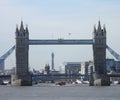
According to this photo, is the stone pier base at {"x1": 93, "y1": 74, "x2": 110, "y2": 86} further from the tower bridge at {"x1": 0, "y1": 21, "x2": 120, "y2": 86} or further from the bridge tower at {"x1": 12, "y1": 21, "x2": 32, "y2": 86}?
the bridge tower at {"x1": 12, "y1": 21, "x2": 32, "y2": 86}

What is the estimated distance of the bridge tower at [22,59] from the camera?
185425 millimetres

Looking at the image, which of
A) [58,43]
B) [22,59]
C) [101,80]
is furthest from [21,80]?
[101,80]

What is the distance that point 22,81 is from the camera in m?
184

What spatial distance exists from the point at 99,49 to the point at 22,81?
23581mm

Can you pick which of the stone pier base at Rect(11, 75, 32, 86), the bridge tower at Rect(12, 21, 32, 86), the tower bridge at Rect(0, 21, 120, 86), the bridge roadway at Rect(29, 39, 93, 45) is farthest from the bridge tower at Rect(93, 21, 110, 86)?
the bridge tower at Rect(12, 21, 32, 86)

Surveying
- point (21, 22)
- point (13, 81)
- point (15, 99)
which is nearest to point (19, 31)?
point (21, 22)

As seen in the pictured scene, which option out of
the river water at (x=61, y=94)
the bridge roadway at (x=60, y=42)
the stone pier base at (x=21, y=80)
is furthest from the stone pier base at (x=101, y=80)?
the river water at (x=61, y=94)

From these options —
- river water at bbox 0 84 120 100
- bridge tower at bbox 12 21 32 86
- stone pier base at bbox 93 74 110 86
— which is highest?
bridge tower at bbox 12 21 32 86

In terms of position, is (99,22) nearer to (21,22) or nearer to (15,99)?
(21,22)

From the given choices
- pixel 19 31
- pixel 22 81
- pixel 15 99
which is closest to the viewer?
pixel 15 99

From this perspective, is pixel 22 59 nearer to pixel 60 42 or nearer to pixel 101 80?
pixel 60 42

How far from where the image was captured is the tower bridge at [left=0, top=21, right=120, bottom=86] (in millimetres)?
185750

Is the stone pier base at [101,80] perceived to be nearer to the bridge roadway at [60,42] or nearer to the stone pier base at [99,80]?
the stone pier base at [99,80]

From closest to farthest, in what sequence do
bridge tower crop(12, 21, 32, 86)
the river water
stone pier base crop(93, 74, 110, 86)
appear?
the river water → stone pier base crop(93, 74, 110, 86) → bridge tower crop(12, 21, 32, 86)
